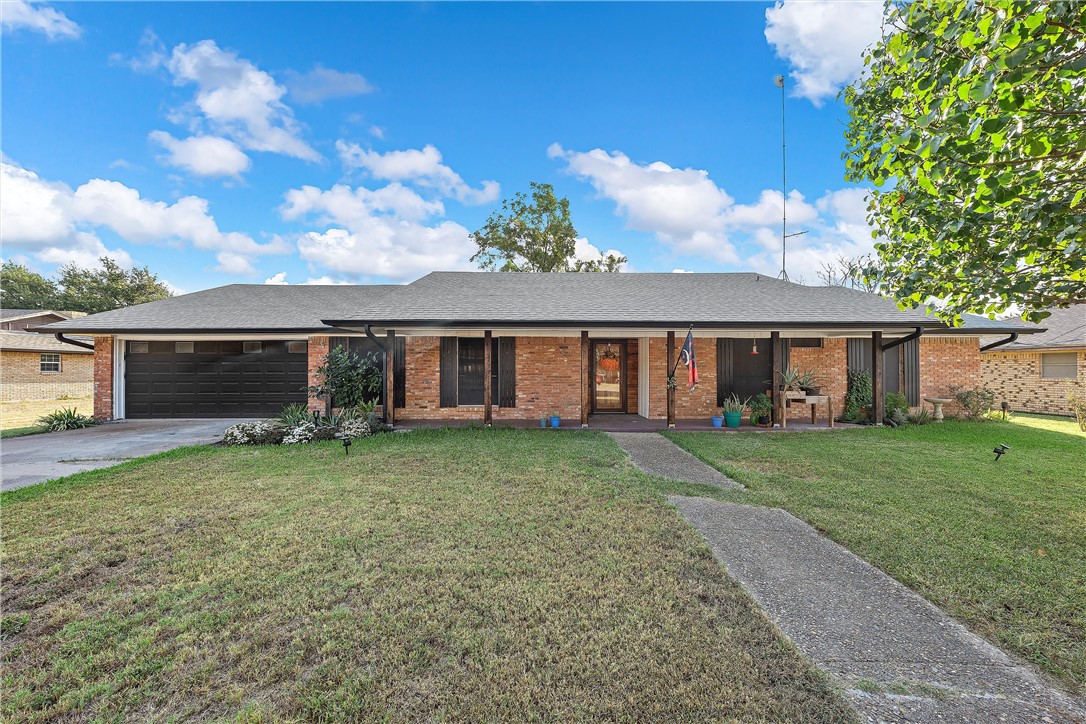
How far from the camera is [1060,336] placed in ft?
43.2

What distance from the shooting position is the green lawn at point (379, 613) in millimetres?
1903

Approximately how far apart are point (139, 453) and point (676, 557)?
8976 mm

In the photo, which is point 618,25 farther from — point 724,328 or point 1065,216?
point 1065,216

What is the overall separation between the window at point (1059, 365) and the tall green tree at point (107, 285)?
164ft

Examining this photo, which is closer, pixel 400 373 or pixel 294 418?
pixel 294 418

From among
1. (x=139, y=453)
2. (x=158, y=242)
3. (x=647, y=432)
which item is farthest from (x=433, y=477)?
(x=158, y=242)

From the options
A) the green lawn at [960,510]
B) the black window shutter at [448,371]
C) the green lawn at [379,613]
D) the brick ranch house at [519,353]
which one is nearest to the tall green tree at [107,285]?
the brick ranch house at [519,353]

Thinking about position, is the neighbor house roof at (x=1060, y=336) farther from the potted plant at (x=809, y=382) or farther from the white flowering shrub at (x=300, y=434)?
the white flowering shrub at (x=300, y=434)

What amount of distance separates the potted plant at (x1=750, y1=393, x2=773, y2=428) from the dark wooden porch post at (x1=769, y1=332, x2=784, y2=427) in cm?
18

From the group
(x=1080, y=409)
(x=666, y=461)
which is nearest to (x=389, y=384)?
(x=666, y=461)

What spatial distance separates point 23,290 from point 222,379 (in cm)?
3745

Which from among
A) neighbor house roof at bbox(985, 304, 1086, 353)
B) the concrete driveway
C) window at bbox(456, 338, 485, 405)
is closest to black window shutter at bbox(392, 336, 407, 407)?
window at bbox(456, 338, 485, 405)

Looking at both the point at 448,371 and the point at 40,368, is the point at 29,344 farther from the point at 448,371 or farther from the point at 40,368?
the point at 448,371

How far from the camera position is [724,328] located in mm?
9039
